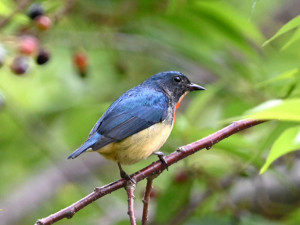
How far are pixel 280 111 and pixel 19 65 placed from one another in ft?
6.98

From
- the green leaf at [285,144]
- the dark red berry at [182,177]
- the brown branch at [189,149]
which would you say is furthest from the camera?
the dark red berry at [182,177]

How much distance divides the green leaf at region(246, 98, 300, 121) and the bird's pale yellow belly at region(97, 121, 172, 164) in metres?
1.79

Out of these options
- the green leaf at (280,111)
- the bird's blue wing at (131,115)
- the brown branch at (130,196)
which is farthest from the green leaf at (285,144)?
the bird's blue wing at (131,115)

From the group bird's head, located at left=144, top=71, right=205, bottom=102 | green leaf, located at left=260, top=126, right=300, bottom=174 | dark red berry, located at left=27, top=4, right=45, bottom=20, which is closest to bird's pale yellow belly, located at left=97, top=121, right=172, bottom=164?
bird's head, located at left=144, top=71, right=205, bottom=102

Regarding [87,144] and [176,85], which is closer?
[87,144]

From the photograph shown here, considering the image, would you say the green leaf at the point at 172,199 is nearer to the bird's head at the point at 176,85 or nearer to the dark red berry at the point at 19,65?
the bird's head at the point at 176,85

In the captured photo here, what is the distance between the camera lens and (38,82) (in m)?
6.55

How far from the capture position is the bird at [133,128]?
3.75 metres

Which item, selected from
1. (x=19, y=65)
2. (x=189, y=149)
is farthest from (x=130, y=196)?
(x=19, y=65)

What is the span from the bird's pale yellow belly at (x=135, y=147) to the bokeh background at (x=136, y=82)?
0.20m

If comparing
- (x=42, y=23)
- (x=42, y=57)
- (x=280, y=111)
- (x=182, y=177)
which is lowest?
(x=182, y=177)

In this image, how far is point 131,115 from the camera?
4027mm

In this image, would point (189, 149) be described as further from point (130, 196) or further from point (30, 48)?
point (30, 48)

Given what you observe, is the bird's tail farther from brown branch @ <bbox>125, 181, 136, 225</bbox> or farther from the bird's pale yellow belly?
brown branch @ <bbox>125, 181, 136, 225</bbox>
